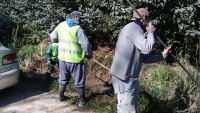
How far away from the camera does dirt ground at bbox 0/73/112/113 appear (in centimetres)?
622

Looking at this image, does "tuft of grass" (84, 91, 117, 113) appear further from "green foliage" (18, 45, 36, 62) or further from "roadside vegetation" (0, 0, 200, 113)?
"green foliage" (18, 45, 36, 62)

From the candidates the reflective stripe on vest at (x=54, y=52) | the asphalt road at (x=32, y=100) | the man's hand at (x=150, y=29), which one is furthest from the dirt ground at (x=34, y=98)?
the man's hand at (x=150, y=29)

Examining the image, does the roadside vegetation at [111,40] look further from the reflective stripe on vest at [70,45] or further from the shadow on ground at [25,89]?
the reflective stripe on vest at [70,45]

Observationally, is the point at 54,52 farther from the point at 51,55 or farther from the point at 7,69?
the point at 7,69

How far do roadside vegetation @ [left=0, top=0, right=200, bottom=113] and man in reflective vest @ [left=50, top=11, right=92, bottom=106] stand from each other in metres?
0.53

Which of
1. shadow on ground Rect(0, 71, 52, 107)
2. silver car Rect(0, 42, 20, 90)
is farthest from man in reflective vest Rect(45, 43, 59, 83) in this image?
silver car Rect(0, 42, 20, 90)

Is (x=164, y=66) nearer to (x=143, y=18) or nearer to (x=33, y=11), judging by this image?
(x=143, y=18)

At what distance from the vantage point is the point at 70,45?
6078 millimetres

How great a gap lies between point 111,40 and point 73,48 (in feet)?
10.1

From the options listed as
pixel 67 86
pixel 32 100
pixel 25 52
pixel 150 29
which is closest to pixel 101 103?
pixel 67 86

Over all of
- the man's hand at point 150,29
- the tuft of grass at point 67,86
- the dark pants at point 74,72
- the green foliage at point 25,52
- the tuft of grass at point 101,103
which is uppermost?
the man's hand at point 150,29

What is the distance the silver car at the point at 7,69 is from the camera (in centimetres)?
625

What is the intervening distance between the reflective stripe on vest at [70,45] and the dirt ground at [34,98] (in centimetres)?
95

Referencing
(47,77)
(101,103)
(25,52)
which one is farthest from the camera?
(25,52)
